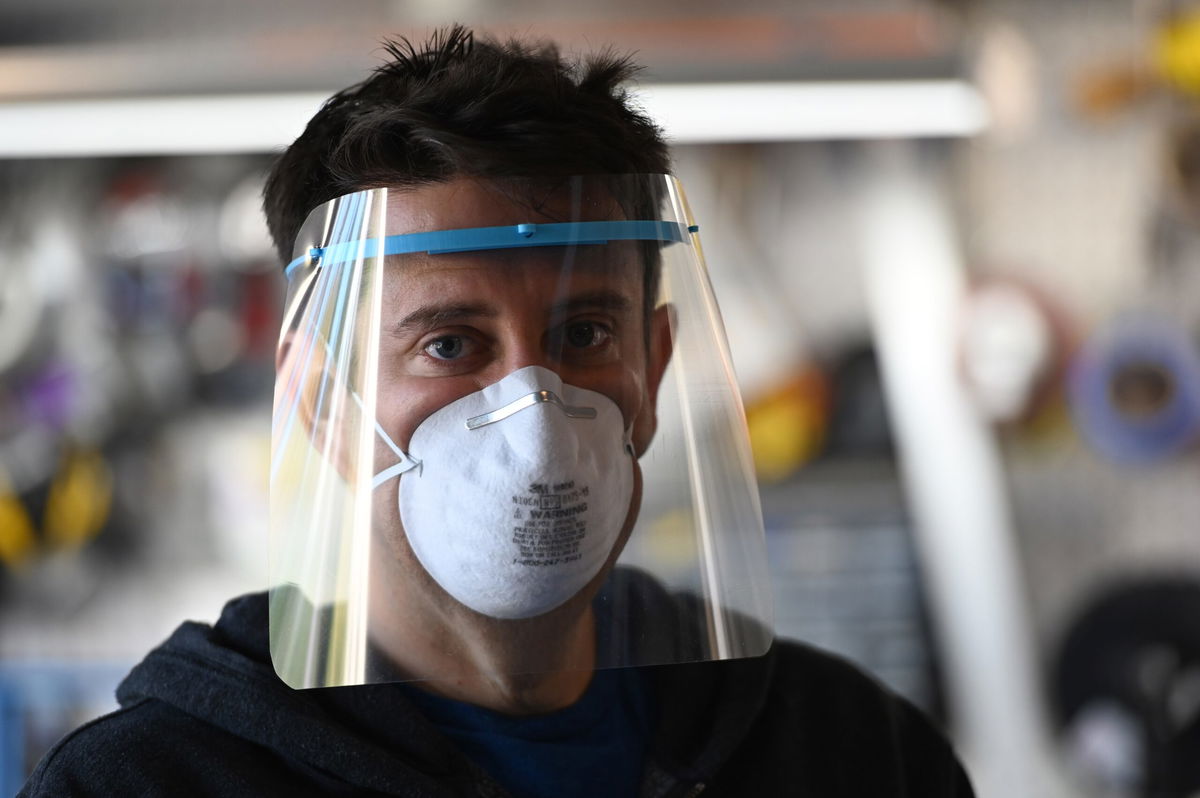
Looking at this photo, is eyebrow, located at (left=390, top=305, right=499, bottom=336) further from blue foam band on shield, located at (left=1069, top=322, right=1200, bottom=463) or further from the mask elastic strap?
blue foam band on shield, located at (left=1069, top=322, right=1200, bottom=463)

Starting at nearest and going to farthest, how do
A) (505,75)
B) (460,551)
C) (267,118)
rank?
1. (460,551)
2. (505,75)
3. (267,118)

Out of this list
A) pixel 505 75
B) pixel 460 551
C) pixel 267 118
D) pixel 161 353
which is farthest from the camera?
pixel 161 353

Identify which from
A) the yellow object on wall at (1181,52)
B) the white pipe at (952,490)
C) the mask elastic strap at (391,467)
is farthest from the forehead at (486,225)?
the yellow object on wall at (1181,52)

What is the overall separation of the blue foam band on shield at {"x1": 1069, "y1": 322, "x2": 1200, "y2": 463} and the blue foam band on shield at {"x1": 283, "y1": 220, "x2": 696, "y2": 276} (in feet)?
6.69

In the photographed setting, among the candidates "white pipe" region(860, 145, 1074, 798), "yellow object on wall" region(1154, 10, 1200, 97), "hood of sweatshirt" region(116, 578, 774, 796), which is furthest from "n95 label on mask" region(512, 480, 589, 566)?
"yellow object on wall" region(1154, 10, 1200, 97)

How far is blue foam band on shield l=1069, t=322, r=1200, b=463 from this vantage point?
2736mm

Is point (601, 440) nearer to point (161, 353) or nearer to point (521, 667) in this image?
point (521, 667)

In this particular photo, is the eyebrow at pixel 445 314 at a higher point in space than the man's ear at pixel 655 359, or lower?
higher

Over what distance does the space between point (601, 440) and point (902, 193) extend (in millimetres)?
1957

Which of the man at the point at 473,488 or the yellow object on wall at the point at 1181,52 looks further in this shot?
the yellow object on wall at the point at 1181,52

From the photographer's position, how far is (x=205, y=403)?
2670 mm

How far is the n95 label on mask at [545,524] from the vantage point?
98 centimetres

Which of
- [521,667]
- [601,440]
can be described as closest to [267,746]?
[521,667]

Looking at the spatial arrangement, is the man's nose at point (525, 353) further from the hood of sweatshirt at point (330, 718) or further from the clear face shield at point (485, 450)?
the hood of sweatshirt at point (330, 718)
